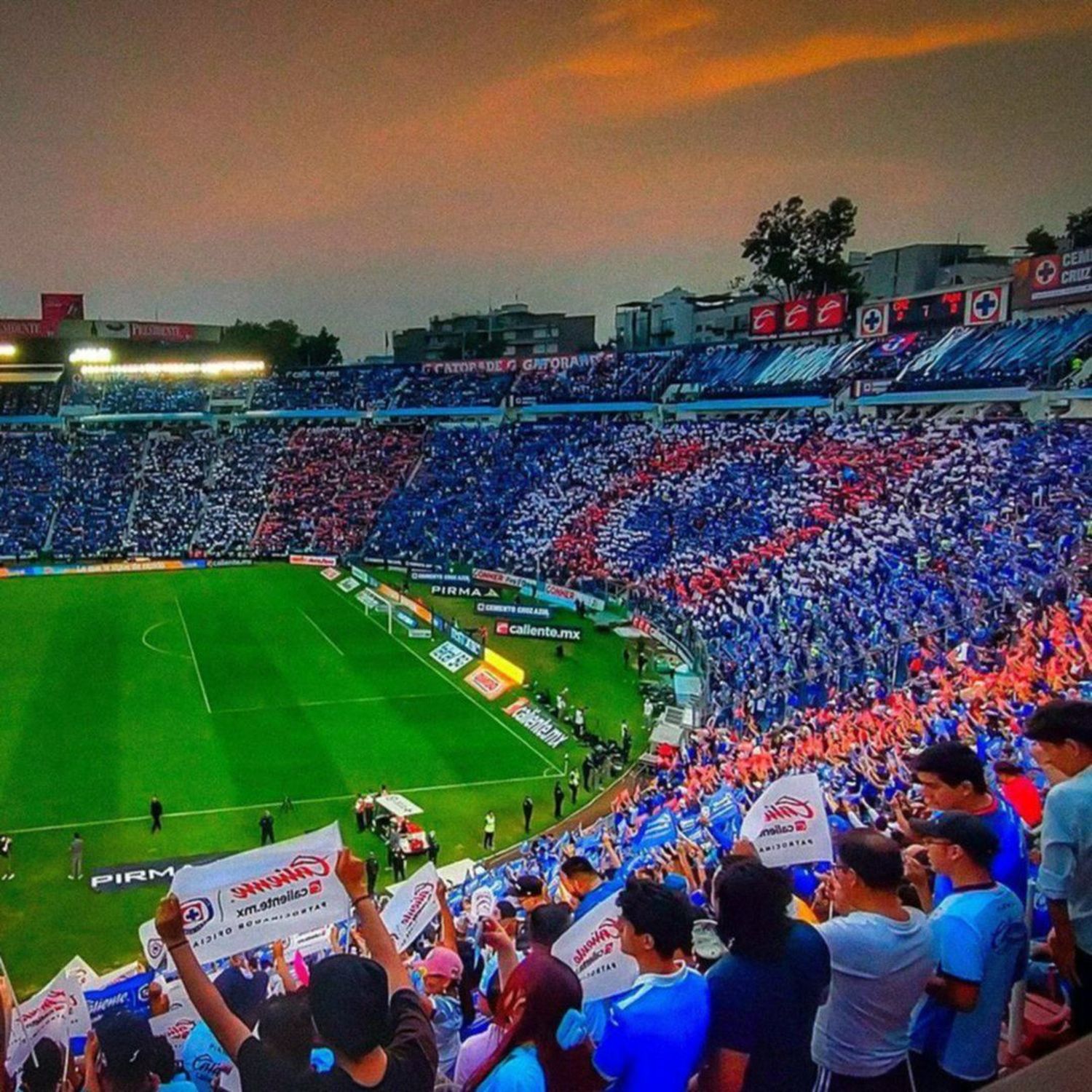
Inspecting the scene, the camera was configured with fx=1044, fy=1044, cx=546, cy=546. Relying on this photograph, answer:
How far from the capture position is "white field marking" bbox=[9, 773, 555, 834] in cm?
2038

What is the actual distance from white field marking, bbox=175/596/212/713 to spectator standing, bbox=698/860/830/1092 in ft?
86.0

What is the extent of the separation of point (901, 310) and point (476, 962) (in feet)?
151

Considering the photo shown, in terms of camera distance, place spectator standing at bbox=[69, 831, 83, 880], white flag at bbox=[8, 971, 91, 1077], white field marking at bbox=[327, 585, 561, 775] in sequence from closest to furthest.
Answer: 1. white flag at bbox=[8, 971, 91, 1077]
2. spectator standing at bbox=[69, 831, 83, 880]
3. white field marking at bbox=[327, 585, 561, 775]

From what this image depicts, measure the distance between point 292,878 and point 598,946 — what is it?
1723 millimetres

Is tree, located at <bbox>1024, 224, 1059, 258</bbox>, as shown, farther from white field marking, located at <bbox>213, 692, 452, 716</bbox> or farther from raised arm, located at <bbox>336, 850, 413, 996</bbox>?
raised arm, located at <bbox>336, 850, 413, 996</bbox>

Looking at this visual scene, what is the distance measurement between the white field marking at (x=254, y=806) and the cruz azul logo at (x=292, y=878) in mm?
17103

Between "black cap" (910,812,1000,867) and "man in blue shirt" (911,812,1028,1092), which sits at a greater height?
"black cap" (910,812,1000,867)

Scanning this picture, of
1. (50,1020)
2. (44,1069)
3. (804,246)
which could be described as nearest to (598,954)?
(44,1069)

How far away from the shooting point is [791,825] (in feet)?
21.4

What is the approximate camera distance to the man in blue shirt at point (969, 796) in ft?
15.5

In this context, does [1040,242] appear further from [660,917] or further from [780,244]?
[660,917]

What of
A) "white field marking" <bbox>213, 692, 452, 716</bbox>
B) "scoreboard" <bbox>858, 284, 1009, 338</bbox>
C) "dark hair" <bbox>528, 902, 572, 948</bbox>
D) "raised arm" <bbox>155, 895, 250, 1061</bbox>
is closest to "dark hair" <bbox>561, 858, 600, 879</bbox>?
"dark hair" <bbox>528, 902, 572, 948</bbox>

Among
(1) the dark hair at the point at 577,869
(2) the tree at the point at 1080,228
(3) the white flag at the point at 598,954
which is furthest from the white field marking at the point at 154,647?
(2) the tree at the point at 1080,228

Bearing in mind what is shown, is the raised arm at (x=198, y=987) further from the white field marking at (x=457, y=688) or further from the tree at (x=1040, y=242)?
the tree at (x=1040, y=242)
